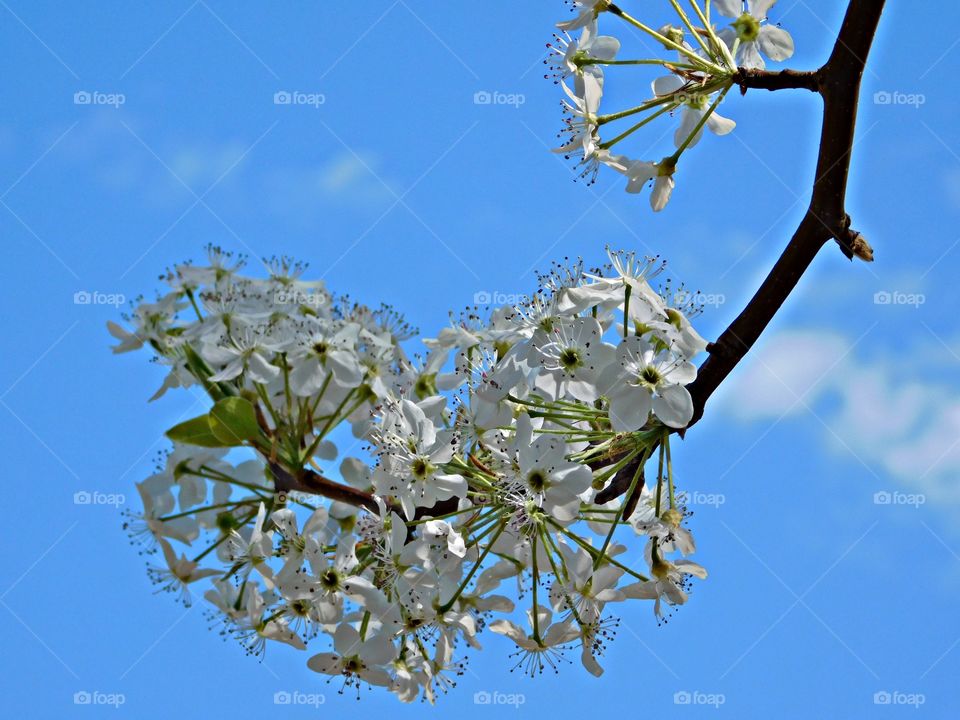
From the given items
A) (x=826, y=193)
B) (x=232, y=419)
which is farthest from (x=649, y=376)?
(x=232, y=419)

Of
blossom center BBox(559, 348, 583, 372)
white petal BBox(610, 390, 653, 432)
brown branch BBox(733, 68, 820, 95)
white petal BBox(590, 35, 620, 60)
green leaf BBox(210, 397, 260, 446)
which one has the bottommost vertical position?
white petal BBox(610, 390, 653, 432)

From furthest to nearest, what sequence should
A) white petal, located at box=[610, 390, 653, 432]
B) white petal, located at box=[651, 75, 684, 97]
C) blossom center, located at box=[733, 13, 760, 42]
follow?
blossom center, located at box=[733, 13, 760, 42] < white petal, located at box=[651, 75, 684, 97] < white petal, located at box=[610, 390, 653, 432]

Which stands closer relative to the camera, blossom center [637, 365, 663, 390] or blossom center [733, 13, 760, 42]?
blossom center [637, 365, 663, 390]

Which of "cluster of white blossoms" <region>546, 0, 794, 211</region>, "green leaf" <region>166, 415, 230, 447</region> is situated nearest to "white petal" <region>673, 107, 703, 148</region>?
"cluster of white blossoms" <region>546, 0, 794, 211</region>

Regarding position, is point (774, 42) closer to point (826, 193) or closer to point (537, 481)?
point (826, 193)

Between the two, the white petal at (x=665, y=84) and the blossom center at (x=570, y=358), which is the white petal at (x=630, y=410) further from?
the white petal at (x=665, y=84)

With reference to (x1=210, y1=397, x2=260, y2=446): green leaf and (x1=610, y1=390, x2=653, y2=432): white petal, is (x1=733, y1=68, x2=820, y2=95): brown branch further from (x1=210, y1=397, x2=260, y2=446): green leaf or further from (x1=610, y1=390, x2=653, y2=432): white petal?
(x1=210, y1=397, x2=260, y2=446): green leaf

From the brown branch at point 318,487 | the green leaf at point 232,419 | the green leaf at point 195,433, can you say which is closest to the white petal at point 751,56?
the brown branch at point 318,487
